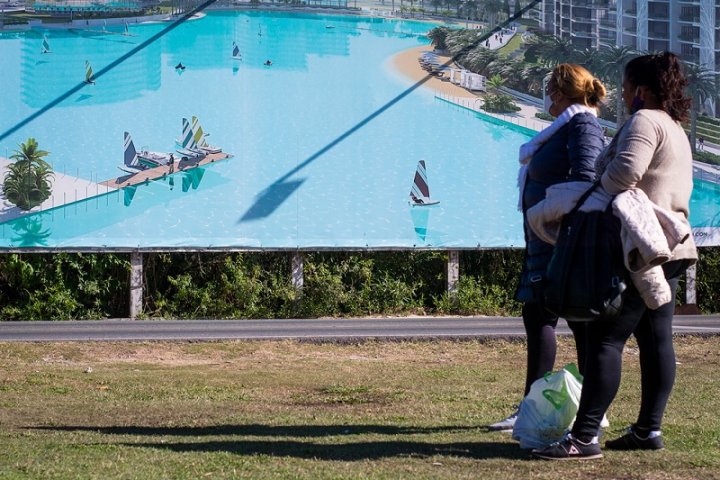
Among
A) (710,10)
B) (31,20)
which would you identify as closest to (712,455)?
(710,10)

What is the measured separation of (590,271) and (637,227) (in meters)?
0.24

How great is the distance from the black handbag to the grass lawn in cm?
62

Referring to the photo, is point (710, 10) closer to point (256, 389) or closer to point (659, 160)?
point (256, 389)

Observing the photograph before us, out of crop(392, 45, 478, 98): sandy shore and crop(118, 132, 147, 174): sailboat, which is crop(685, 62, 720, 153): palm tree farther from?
crop(118, 132, 147, 174): sailboat

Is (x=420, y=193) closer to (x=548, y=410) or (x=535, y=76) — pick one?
(x=535, y=76)

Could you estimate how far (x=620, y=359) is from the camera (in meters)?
4.55

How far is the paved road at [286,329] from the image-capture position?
10.8m

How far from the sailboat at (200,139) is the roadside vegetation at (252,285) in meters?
1.17

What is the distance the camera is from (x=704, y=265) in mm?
12953

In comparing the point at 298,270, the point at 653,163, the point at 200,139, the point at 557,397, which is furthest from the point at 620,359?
the point at 200,139

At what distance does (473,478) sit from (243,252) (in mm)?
8399

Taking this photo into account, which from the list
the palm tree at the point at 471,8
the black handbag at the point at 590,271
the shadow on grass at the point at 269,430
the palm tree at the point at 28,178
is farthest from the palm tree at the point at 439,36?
the black handbag at the point at 590,271

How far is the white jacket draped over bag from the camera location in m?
4.25

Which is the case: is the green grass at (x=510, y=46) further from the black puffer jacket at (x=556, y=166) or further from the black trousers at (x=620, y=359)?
the black trousers at (x=620, y=359)
